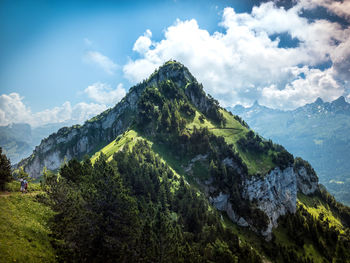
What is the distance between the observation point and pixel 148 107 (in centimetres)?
15150

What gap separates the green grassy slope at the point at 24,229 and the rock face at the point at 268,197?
302 feet

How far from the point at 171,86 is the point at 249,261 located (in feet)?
532

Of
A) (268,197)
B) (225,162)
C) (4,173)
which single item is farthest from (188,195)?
(268,197)

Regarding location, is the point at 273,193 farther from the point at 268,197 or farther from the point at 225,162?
the point at 225,162

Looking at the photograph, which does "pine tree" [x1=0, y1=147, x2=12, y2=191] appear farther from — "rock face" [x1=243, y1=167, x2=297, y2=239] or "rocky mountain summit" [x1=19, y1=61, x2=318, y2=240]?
"rock face" [x1=243, y1=167, x2=297, y2=239]

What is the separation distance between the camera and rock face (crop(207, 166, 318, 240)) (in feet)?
353

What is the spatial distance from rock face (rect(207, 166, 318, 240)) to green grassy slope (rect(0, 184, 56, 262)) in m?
92.1

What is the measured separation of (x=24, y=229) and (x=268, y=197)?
126 m

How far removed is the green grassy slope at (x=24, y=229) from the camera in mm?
23461

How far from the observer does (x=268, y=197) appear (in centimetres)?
11825

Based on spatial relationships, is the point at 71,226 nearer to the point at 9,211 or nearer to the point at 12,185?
the point at 9,211

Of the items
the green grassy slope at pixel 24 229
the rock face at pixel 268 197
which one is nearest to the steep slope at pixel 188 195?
the rock face at pixel 268 197

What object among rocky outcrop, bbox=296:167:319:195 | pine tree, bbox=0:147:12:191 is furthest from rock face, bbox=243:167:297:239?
pine tree, bbox=0:147:12:191

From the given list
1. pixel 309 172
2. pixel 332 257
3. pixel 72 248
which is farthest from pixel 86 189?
pixel 309 172
